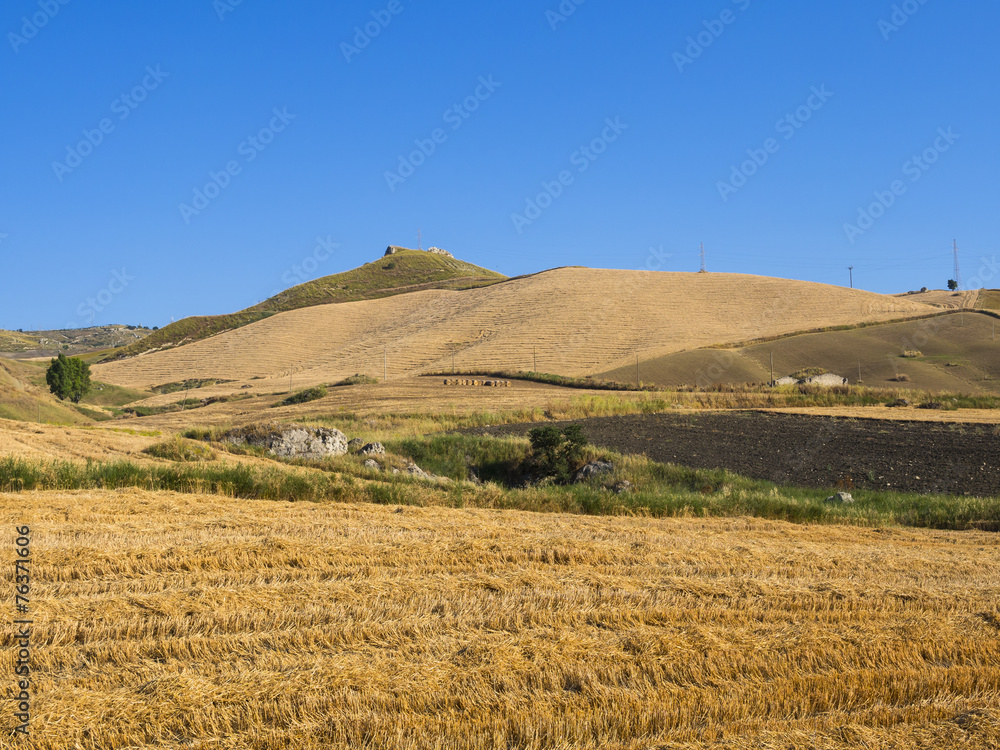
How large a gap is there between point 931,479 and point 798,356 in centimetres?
4557

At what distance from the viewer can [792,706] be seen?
4883mm

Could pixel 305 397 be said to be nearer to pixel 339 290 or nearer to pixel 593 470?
pixel 593 470

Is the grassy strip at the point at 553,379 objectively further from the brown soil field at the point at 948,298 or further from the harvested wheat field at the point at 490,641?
the brown soil field at the point at 948,298

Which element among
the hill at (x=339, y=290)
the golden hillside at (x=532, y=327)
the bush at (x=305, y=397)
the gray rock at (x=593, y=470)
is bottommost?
the gray rock at (x=593, y=470)

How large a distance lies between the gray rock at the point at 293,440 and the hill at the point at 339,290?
106809 millimetres

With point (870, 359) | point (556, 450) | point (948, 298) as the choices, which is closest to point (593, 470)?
point (556, 450)

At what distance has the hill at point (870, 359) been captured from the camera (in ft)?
175

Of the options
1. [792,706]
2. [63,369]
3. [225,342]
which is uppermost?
[225,342]

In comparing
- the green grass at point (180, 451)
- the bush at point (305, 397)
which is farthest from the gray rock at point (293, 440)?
the bush at point (305, 397)

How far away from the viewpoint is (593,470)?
69.6 ft

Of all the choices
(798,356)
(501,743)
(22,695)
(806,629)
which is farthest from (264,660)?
(798,356)

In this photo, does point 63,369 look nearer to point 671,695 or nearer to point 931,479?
point 931,479

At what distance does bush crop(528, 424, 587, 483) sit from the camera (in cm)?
2222

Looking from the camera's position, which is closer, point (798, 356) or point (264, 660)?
point (264, 660)
